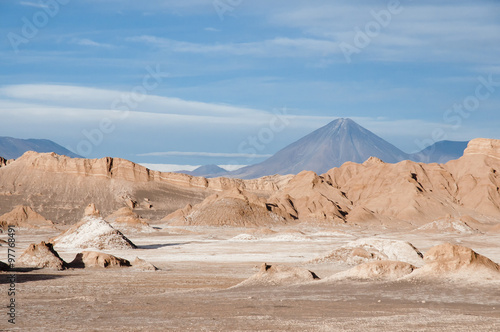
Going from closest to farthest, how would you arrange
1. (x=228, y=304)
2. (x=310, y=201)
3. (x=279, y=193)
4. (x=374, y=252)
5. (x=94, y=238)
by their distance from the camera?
(x=228, y=304) < (x=374, y=252) < (x=94, y=238) < (x=310, y=201) < (x=279, y=193)

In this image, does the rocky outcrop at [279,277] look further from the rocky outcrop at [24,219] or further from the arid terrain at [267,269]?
the rocky outcrop at [24,219]

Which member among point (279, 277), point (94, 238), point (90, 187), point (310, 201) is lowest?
point (279, 277)

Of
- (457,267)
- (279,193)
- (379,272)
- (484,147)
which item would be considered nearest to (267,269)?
(379,272)

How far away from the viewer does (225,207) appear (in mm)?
81312

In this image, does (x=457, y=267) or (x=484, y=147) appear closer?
(x=457, y=267)

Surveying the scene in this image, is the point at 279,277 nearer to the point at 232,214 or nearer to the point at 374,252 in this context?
the point at 374,252

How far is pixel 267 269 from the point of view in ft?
71.4

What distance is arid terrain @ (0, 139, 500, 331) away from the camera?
14.4 m

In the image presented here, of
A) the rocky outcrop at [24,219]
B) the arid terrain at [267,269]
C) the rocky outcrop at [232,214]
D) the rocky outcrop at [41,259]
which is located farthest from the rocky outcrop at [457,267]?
the rocky outcrop at [24,219]

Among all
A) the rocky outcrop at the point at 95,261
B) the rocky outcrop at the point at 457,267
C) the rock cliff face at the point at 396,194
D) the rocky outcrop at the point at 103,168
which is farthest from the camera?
the rocky outcrop at the point at 103,168

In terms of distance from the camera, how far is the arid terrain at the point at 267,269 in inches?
568

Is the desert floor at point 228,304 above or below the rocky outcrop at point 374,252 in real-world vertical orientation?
below

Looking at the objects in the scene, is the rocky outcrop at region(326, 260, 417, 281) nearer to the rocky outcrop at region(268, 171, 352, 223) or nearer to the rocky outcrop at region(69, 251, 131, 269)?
the rocky outcrop at region(69, 251, 131, 269)

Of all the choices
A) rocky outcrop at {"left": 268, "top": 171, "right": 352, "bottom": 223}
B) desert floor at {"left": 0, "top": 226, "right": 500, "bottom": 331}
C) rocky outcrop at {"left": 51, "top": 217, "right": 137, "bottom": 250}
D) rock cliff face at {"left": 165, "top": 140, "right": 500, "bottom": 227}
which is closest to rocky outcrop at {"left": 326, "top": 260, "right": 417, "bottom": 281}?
desert floor at {"left": 0, "top": 226, "right": 500, "bottom": 331}
